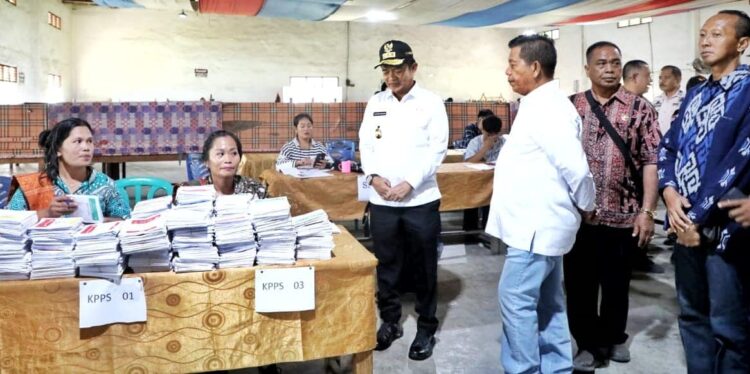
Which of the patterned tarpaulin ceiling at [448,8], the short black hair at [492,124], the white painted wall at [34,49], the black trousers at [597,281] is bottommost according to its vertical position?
the black trousers at [597,281]

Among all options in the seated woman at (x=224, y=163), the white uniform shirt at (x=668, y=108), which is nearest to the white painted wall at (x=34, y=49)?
the seated woman at (x=224, y=163)

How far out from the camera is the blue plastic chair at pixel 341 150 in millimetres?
4994

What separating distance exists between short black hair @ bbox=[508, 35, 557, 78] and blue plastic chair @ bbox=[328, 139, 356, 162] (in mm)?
2971

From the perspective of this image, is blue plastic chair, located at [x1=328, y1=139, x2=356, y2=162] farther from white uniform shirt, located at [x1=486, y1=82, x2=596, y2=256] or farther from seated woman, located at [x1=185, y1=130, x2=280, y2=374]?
white uniform shirt, located at [x1=486, y1=82, x2=596, y2=256]

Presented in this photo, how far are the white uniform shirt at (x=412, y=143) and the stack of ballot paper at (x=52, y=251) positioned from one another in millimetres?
1376

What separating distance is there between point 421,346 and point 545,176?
1.13 meters

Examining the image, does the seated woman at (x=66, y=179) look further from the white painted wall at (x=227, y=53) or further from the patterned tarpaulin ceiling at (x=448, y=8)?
the white painted wall at (x=227, y=53)

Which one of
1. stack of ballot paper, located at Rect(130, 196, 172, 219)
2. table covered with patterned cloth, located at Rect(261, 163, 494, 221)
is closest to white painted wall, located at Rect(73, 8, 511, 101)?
table covered with patterned cloth, located at Rect(261, 163, 494, 221)

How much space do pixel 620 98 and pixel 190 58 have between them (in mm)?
13682

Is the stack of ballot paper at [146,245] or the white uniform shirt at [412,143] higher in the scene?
the white uniform shirt at [412,143]

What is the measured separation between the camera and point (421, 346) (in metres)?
Answer: 2.62

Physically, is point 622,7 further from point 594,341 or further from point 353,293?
point 353,293

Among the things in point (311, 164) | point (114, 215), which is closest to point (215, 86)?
point (311, 164)

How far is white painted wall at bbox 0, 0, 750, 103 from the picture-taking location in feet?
45.8
